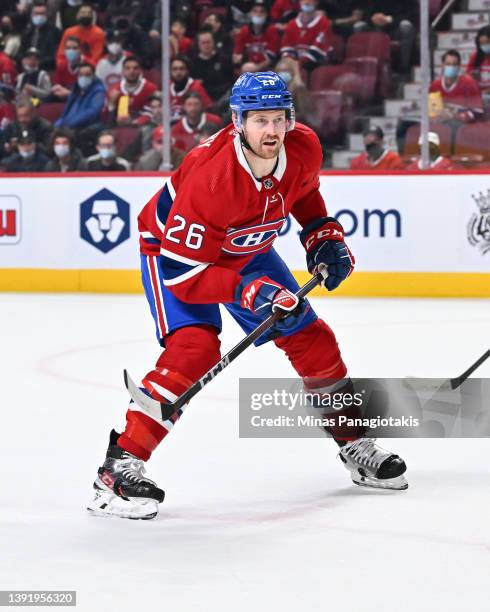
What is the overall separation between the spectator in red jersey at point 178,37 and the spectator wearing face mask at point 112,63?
322 mm

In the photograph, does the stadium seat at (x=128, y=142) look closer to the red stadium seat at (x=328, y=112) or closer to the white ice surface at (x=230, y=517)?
the red stadium seat at (x=328, y=112)

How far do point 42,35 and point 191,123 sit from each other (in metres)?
1.41

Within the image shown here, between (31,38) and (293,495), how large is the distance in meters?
5.99

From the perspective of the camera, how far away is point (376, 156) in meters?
7.63

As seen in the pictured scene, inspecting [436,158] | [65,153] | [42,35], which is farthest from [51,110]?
[436,158]

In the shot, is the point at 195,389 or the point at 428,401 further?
the point at 428,401

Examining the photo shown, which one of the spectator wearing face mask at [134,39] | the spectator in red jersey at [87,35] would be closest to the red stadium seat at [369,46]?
the spectator wearing face mask at [134,39]

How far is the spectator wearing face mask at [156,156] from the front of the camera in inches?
307

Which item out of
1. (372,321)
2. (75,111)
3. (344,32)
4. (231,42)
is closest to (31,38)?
(75,111)

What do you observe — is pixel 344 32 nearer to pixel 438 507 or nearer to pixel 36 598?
pixel 438 507

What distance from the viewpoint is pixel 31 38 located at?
8.40 m

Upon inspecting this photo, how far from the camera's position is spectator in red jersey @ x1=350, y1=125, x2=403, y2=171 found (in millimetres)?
7582

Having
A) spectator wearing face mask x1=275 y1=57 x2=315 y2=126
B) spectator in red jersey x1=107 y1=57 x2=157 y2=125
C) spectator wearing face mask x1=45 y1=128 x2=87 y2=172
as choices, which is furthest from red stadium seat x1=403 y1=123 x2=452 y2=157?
spectator wearing face mask x1=45 y1=128 x2=87 y2=172

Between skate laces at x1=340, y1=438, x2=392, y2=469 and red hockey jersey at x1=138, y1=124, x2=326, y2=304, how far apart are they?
543 mm
